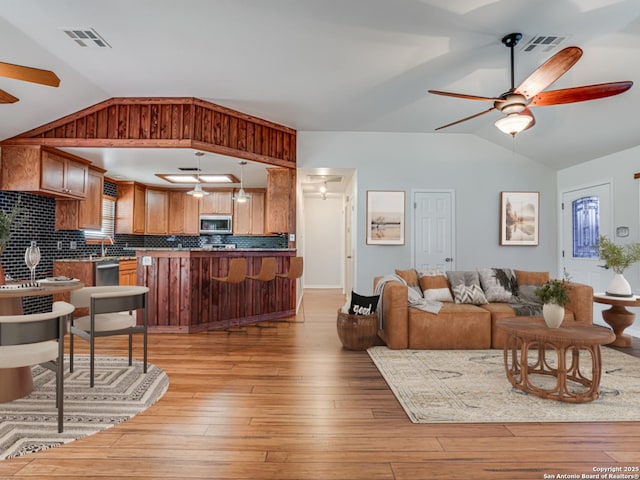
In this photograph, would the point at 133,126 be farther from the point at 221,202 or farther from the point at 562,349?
the point at 562,349

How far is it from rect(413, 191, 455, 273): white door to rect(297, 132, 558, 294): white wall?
4.9 inches

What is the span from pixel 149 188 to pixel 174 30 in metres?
5.25

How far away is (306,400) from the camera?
2818 mm

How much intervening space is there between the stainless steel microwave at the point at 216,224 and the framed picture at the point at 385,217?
3.19 meters

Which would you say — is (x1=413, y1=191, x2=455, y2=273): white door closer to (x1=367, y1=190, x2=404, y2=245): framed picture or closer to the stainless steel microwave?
(x1=367, y1=190, x2=404, y2=245): framed picture

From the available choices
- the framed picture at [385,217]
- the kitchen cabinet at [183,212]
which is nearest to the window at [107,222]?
the kitchen cabinet at [183,212]

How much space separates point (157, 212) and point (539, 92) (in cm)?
723

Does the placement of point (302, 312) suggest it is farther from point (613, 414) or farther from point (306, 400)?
point (613, 414)

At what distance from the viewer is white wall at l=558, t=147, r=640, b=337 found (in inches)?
195

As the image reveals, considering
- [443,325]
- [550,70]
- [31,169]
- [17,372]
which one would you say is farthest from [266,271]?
[550,70]

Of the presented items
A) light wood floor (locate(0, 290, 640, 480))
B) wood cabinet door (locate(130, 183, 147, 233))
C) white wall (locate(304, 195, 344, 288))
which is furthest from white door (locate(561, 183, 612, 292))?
wood cabinet door (locate(130, 183, 147, 233))

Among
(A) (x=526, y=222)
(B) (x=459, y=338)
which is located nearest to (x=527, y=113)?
(B) (x=459, y=338)

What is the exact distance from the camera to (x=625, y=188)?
5.14m

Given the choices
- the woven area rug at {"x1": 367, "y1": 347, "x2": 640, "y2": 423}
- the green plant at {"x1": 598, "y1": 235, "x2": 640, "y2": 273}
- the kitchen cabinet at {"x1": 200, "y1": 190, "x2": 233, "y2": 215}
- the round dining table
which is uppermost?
the kitchen cabinet at {"x1": 200, "y1": 190, "x2": 233, "y2": 215}
